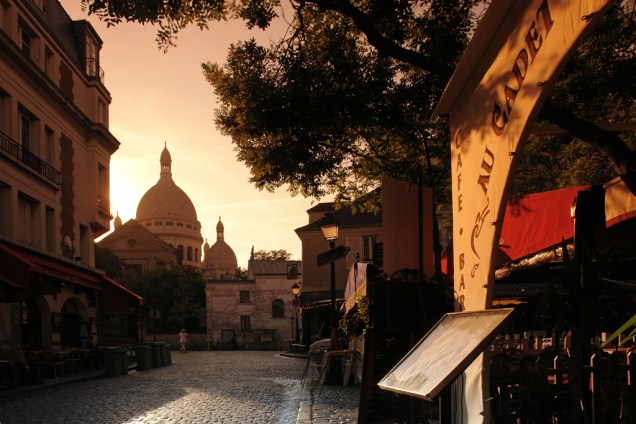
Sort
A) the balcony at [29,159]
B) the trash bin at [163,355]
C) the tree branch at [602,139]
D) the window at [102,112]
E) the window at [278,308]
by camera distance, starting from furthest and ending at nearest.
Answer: the window at [278,308]
the window at [102,112]
the trash bin at [163,355]
the balcony at [29,159]
the tree branch at [602,139]

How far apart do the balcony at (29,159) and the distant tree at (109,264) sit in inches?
2042

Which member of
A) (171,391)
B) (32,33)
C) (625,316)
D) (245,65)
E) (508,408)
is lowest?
(171,391)

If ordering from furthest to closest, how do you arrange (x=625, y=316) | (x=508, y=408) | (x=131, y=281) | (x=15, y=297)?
1. (x=131, y=281)
2. (x=15, y=297)
3. (x=625, y=316)
4. (x=508, y=408)

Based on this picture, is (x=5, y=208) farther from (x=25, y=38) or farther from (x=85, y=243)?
(x=85, y=243)

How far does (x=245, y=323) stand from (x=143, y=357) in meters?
45.4

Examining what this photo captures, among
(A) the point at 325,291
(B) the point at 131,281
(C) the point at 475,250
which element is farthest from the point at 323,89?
(B) the point at 131,281

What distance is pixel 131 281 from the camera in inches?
2889

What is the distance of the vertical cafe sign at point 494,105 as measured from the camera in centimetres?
315

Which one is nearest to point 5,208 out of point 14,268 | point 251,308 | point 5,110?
point 5,110

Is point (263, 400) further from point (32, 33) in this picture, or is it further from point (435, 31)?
point (32, 33)

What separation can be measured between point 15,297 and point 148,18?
939 cm

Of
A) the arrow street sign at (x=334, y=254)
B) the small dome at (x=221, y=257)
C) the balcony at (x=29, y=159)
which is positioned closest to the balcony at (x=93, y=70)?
the balcony at (x=29, y=159)

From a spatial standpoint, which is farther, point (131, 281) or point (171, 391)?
point (131, 281)

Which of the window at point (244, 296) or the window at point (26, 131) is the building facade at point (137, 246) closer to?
the window at point (244, 296)
